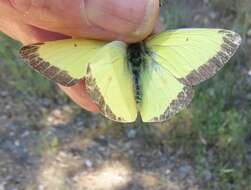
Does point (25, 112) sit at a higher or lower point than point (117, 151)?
higher

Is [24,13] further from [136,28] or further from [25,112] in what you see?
[25,112]

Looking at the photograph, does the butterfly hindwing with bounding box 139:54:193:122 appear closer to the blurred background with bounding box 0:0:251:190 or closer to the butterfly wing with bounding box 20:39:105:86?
the butterfly wing with bounding box 20:39:105:86

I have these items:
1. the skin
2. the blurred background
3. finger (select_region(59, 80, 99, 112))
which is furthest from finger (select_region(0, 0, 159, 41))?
the blurred background

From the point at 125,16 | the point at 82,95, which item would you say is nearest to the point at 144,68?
the point at 125,16

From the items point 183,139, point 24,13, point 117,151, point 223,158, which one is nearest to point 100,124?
point 117,151

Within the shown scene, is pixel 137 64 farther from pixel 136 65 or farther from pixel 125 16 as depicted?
pixel 125 16

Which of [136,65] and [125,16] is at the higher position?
[125,16]

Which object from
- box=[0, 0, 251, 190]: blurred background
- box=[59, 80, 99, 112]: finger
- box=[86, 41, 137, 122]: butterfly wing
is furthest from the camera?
box=[0, 0, 251, 190]: blurred background
